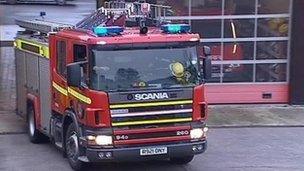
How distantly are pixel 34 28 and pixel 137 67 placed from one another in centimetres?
431

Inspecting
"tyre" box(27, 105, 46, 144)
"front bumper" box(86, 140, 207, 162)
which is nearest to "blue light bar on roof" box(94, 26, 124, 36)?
"front bumper" box(86, 140, 207, 162)

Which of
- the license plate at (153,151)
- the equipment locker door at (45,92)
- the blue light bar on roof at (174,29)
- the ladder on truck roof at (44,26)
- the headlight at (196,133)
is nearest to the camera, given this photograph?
the license plate at (153,151)

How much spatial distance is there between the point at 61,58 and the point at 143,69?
1752 millimetres

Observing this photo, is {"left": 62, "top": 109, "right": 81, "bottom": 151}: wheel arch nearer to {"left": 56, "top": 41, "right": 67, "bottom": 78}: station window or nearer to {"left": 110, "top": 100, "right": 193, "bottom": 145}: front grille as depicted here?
{"left": 56, "top": 41, "right": 67, "bottom": 78}: station window

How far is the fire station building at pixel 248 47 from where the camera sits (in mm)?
17188

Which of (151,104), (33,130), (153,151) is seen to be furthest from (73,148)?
(33,130)

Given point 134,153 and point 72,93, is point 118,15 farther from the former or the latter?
point 134,153

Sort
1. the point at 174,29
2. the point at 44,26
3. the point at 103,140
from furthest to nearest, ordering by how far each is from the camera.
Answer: the point at 44,26 < the point at 174,29 < the point at 103,140

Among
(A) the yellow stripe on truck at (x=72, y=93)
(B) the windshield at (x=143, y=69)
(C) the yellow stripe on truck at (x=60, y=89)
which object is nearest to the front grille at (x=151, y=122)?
(B) the windshield at (x=143, y=69)

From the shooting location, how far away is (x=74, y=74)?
987cm

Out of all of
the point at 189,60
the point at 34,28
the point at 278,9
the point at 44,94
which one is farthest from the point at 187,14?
the point at 189,60

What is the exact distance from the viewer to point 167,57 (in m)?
10.2

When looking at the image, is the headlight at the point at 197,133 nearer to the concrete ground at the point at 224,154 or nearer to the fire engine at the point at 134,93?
the fire engine at the point at 134,93

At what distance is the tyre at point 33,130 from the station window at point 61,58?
2.13 m
